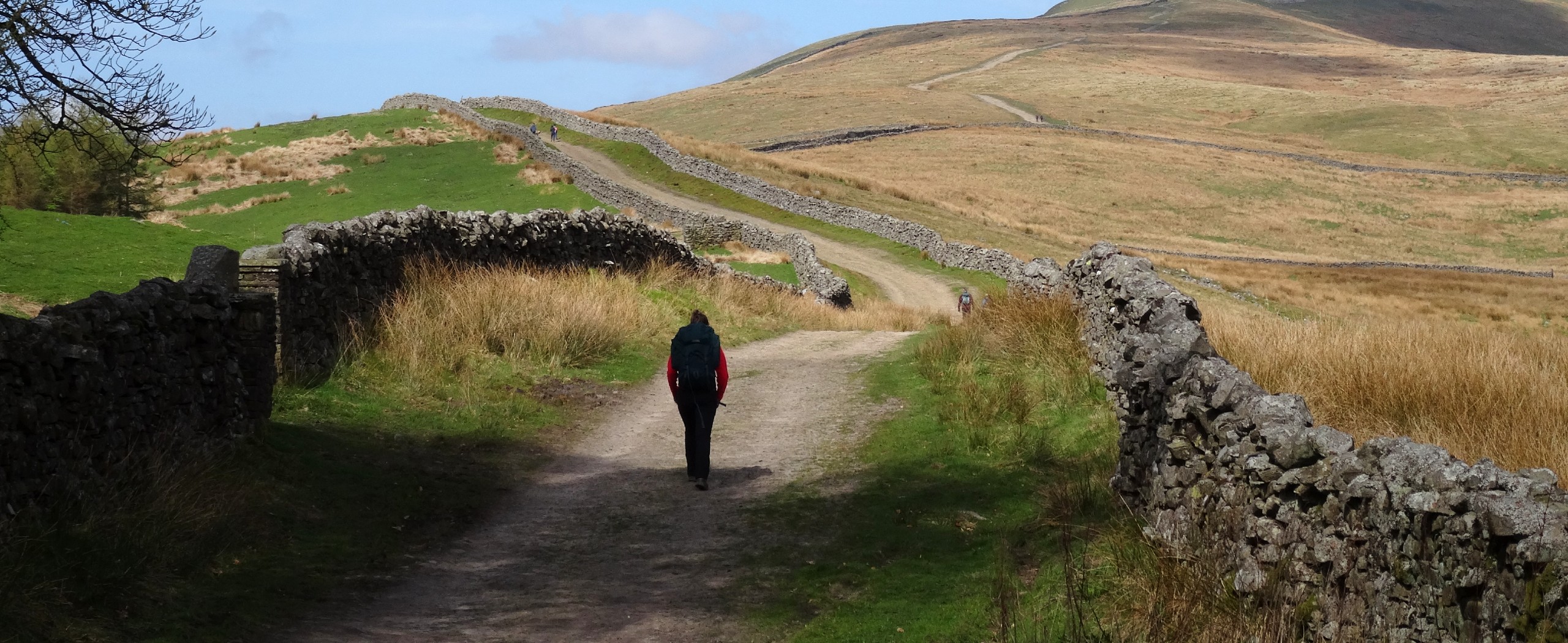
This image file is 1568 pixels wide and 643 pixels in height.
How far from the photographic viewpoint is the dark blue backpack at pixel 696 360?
10.8 meters

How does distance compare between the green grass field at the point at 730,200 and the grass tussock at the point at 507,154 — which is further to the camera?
the grass tussock at the point at 507,154

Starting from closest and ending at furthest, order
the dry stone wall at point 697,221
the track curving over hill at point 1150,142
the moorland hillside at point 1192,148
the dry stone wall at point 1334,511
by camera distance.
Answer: the dry stone wall at point 1334,511 → the dry stone wall at point 697,221 → the moorland hillside at point 1192,148 → the track curving over hill at point 1150,142

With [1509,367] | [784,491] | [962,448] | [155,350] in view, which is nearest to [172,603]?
[155,350]

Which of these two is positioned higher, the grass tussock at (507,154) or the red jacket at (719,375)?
the grass tussock at (507,154)

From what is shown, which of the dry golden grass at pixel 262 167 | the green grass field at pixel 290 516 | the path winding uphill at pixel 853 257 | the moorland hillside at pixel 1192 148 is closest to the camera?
the green grass field at pixel 290 516

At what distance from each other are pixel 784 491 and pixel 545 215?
1198cm

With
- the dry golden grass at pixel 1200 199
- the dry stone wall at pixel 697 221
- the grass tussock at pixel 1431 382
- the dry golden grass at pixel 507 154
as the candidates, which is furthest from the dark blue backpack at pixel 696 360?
the dry golden grass at pixel 1200 199

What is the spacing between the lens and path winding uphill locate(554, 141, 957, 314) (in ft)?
126

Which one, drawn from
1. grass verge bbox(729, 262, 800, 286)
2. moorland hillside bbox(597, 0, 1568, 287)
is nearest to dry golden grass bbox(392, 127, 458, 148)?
moorland hillside bbox(597, 0, 1568, 287)

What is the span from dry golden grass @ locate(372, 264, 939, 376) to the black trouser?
4.11m

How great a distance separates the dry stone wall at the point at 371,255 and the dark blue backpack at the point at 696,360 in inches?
168

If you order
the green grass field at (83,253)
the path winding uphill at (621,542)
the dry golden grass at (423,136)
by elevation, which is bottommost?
the path winding uphill at (621,542)

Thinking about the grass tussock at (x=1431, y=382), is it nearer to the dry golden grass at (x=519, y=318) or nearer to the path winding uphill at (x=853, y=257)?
the dry golden grass at (x=519, y=318)

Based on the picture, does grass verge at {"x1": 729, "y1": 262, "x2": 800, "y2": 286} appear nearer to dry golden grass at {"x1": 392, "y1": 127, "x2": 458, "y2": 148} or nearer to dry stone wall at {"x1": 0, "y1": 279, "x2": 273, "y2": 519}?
dry golden grass at {"x1": 392, "y1": 127, "x2": 458, "y2": 148}
